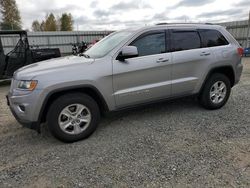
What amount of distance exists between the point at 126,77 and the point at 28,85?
1.53 metres

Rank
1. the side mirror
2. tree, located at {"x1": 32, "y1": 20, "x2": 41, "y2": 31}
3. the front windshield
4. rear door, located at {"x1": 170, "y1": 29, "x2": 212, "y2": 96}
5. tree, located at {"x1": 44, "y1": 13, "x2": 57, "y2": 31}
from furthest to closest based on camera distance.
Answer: tree, located at {"x1": 32, "y1": 20, "x2": 41, "y2": 31}, tree, located at {"x1": 44, "y1": 13, "x2": 57, "y2": 31}, rear door, located at {"x1": 170, "y1": 29, "x2": 212, "y2": 96}, the front windshield, the side mirror

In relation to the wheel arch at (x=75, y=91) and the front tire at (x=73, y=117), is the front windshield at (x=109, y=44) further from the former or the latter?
the front tire at (x=73, y=117)

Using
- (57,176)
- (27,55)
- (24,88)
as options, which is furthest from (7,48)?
(57,176)

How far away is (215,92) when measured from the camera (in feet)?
16.8

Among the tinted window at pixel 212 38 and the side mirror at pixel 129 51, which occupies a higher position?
the tinted window at pixel 212 38

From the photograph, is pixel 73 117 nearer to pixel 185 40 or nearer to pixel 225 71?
pixel 185 40

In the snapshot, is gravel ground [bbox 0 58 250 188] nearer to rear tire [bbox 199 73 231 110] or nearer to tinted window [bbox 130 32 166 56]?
rear tire [bbox 199 73 231 110]

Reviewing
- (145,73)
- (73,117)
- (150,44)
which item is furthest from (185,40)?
(73,117)

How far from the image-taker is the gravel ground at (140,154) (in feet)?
9.36

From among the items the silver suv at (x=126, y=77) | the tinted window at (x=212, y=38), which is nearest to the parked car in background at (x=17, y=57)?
the silver suv at (x=126, y=77)

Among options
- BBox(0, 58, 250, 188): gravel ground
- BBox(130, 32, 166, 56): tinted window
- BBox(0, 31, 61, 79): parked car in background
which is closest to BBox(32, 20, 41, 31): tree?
BBox(0, 31, 61, 79): parked car in background

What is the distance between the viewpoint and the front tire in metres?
3.62

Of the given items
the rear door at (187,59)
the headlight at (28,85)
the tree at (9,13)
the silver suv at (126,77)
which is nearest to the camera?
the headlight at (28,85)

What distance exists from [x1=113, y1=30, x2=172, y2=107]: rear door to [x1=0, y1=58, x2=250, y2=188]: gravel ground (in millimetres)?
587
